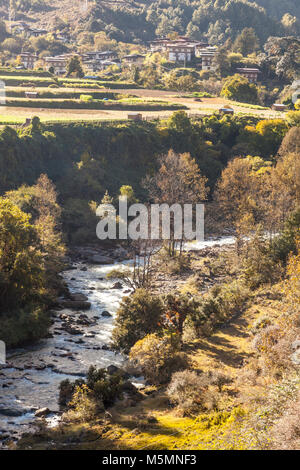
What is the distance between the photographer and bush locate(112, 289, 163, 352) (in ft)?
112

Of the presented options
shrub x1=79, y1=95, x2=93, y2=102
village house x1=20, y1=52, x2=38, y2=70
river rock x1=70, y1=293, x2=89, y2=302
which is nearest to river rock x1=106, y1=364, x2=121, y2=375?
river rock x1=70, y1=293, x2=89, y2=302

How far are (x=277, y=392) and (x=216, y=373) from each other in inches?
273

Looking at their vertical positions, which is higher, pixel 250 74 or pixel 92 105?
pixel 250 74

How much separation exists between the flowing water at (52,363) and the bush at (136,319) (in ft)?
4.20

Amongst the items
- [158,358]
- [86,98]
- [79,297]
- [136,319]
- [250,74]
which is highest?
[250,74]

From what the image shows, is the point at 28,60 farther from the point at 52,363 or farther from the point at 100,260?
the point at 52,363

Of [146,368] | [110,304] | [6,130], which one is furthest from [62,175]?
[146,368]

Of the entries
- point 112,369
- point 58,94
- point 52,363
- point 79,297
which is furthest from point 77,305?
point 58,94

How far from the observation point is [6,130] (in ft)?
218

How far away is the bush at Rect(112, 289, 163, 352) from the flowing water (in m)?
1.28

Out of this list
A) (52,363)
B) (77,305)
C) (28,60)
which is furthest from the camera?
(28,60)

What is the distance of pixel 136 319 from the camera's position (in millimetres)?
34594

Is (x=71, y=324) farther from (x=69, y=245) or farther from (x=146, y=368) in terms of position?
(x=69, y=245)

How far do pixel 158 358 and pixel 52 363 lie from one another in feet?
23.5
